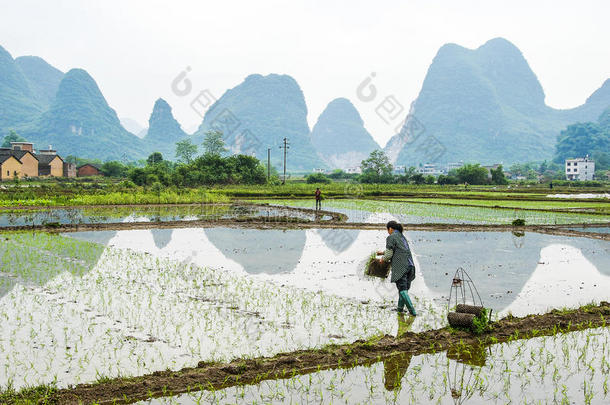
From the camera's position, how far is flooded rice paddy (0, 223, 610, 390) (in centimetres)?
544

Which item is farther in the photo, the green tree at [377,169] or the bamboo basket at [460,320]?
the green tree at [377,169]

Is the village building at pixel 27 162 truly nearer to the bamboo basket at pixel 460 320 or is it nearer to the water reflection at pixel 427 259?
the water reflection at pixel 427 259

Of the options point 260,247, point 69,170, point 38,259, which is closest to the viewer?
point 38,259

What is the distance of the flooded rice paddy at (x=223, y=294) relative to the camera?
544 centimetres

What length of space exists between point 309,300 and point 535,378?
12.3 feet

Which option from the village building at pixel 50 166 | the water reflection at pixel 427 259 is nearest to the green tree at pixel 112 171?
the village building at pixel 50 166

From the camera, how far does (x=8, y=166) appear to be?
2152 inches

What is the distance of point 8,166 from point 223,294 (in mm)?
57740

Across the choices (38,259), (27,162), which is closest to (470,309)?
(38,259)

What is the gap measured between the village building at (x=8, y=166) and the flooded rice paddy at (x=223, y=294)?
→ 4574 cm

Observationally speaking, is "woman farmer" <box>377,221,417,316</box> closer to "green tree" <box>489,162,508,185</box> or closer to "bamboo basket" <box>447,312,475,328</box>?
"bamboo basket" <box>447,312,475,328</box>

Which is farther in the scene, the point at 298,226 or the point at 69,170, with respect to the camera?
the point at 69,170

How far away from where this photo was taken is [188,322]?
6574 mm

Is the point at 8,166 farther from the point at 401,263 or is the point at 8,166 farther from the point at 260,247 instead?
the point at 401,263
